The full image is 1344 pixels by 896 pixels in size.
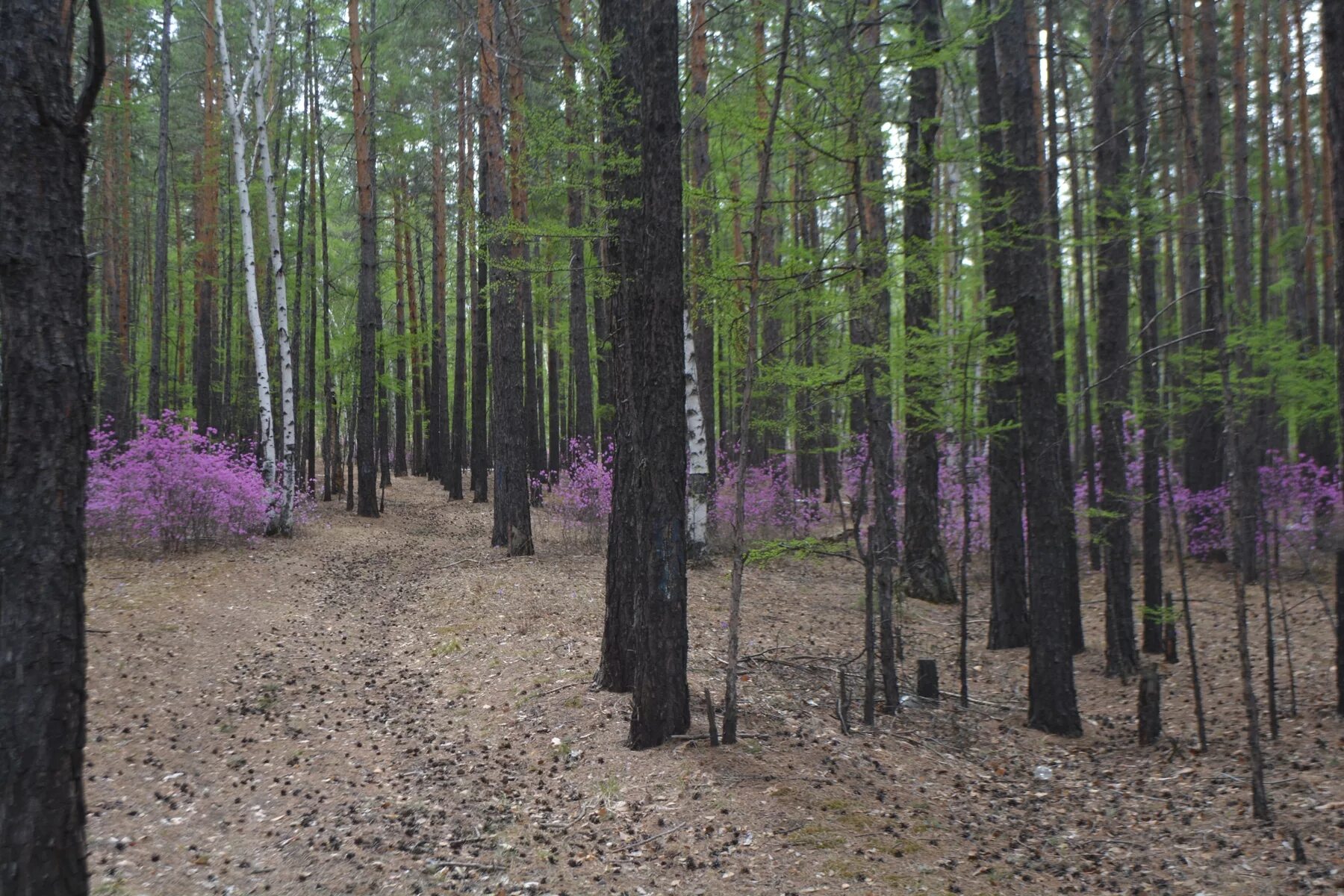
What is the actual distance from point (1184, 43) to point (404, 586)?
51.6ft

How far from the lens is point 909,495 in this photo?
11.1 m

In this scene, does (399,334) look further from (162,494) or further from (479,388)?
(162,494)

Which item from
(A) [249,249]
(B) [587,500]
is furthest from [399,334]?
(B) [587,500]

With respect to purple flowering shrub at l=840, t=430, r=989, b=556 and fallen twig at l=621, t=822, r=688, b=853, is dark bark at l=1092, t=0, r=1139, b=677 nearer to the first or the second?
purple flowering shrub at l=840, t=430, r=989, b=556

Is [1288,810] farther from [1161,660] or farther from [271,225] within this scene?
[271,225]

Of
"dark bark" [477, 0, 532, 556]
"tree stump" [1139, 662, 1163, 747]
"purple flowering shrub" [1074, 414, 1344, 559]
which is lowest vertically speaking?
"tree stump" [1139, 662, 1163, 747]

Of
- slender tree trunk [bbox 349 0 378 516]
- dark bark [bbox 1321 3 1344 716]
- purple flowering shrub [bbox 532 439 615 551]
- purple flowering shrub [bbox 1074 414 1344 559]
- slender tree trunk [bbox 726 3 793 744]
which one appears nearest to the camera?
dark bark [bbox 1321 3 1344 716]

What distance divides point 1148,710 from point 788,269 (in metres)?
4.94

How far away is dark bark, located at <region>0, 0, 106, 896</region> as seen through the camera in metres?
2.90

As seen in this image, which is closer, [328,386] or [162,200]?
[162,200]

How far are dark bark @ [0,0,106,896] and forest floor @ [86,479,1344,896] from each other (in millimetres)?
1143

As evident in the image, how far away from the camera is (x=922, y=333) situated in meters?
7.07

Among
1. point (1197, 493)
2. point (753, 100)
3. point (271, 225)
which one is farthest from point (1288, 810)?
point (271, 225)

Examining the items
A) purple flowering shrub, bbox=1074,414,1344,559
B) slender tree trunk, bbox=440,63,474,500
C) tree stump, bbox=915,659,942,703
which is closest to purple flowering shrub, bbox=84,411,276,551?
slender tree trunk, bbox=440,63,474,500
